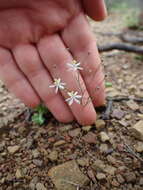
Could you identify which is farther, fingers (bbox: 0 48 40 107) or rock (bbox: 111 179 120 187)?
fingers (bbox: 0 48 40 107)

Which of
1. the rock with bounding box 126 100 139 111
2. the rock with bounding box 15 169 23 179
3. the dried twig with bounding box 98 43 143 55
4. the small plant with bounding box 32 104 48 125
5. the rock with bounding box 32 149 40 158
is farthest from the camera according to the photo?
the dried twig with bounding box 98 43 143 55

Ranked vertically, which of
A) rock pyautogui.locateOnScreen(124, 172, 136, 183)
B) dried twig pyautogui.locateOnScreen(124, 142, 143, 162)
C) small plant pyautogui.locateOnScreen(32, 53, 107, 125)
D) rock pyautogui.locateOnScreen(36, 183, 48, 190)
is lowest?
rock pyautogui.locateOnScreen(124, 172, 136, 183)

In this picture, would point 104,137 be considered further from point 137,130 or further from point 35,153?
point 35,153

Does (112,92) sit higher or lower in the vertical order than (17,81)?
lower

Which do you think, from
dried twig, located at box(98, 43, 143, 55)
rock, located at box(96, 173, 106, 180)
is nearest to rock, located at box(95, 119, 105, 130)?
rock, located at box(96, 173, 106, 180)

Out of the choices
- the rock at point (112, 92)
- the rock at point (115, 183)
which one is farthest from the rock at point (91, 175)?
the rock at point (112, 92)

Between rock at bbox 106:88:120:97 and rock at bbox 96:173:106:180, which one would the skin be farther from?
rock at bbox 96:173:106:180

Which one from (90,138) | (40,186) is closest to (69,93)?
(90,138)
